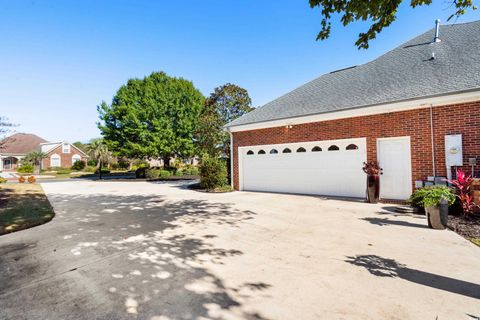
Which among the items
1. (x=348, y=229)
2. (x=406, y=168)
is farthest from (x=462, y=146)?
(x=348, y=229)

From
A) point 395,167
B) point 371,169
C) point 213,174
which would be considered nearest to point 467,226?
point 371,169

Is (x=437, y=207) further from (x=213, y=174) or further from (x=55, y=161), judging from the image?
(x=55, y=161)

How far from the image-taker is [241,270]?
134 inches

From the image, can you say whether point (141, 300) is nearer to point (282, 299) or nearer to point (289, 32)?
point (282, 299)

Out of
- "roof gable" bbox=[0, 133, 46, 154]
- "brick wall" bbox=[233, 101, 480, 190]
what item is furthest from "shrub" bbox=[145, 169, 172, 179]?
"roof gable" bbox=[0, 133, 46, 154]

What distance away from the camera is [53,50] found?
10.2 metres

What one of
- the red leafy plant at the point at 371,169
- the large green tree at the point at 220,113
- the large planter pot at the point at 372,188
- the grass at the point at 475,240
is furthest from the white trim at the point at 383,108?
the large green tree at the point at 220,113

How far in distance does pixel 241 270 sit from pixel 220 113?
1598 centimetres

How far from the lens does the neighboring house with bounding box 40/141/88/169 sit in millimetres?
43594

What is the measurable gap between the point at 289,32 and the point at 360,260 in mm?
11374

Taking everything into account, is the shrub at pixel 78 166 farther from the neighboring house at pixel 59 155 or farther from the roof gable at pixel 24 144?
the roof gable at pixel 24 144

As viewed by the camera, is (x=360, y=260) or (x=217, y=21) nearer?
(x=360, y=260)

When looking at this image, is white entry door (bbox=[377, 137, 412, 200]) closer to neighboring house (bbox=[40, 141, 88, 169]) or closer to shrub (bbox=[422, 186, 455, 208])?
shrub (bbox=[422, 186, 455, 208])

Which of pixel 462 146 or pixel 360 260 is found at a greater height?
pixel 462 146
